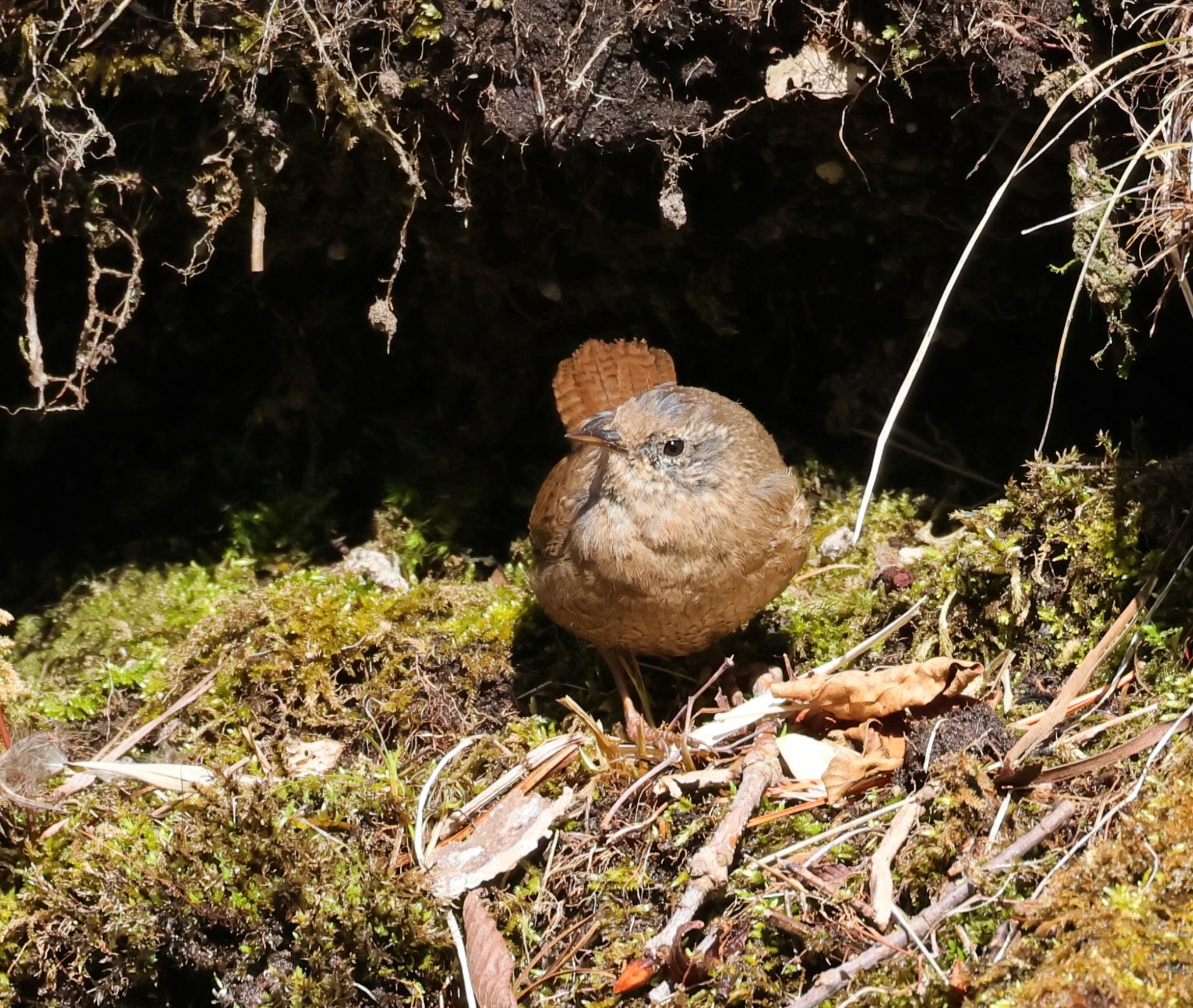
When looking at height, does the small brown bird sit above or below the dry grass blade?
above

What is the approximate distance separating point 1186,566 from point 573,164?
2.22 meters

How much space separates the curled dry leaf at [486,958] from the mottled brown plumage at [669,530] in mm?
891

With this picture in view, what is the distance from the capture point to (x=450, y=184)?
3830 millimetres

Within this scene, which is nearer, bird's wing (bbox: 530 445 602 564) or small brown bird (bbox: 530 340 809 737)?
small brown bird (bbox: 530 340 809 737)

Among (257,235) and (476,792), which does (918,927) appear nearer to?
(476,792)

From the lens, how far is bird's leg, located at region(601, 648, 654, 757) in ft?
11.4

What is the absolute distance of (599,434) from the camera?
330cm

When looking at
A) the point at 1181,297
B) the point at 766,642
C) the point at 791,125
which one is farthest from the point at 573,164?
the point at 1181,297

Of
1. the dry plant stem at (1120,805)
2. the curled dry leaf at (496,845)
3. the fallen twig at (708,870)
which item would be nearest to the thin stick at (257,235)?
the curled dry leaf at (496,845)

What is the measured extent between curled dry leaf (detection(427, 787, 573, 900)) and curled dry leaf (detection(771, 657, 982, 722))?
0.74 m

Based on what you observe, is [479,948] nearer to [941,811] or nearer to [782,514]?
[941,811]

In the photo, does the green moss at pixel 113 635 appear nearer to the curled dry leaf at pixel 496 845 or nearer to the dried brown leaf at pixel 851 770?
the curled dry leaf at pixel 496 845

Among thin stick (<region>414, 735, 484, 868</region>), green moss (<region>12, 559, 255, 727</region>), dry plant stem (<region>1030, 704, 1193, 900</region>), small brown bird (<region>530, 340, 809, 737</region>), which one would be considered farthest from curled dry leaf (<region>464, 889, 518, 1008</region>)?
green moss (<region>12, 559, 255, 727</region>)

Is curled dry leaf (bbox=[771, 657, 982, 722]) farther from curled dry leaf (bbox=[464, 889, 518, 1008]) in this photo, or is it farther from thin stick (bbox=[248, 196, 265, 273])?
thin stick (bbox=[248, 196, 265, 273])
